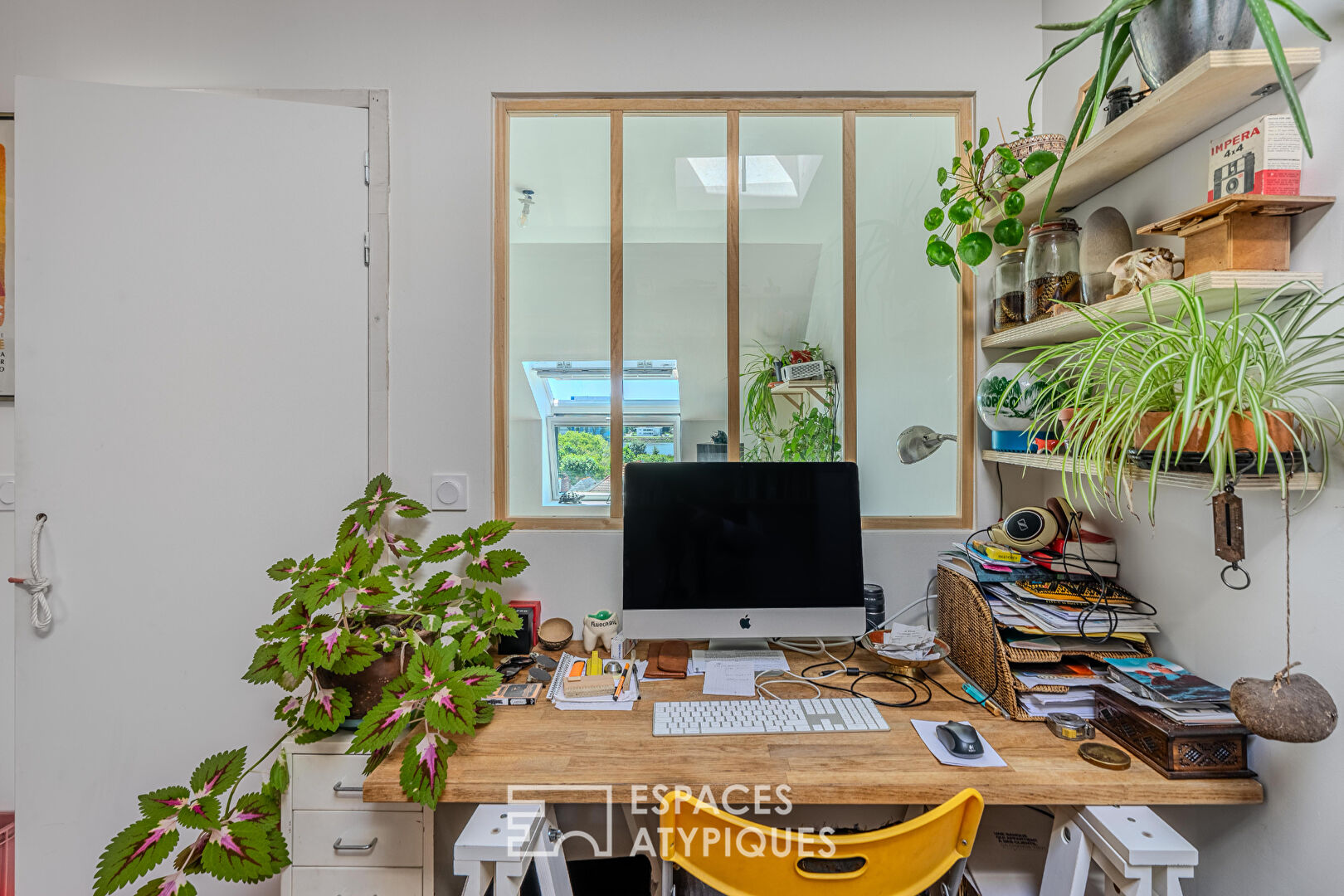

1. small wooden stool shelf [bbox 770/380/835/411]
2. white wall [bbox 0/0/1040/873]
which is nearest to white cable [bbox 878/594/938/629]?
small wooden stool shelf [bbox 770/380/835/411]

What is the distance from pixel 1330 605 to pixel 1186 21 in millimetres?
1002

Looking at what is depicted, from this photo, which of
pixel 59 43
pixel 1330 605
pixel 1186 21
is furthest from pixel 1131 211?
pixel 59 43

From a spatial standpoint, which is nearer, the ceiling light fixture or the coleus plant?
the coleus plant

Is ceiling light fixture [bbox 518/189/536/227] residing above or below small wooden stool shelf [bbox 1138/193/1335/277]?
above

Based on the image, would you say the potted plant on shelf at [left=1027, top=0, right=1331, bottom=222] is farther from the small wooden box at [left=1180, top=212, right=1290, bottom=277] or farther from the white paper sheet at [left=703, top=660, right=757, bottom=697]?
the white paper sheet at [left=703, top=660, right=757, bottom=697]

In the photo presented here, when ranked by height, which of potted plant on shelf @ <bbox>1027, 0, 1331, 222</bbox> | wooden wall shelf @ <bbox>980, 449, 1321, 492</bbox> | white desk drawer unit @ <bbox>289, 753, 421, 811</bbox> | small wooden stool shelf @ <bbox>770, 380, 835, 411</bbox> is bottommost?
white desk drawer unit @ <bbox>289, 753, 421, 811</bbox>

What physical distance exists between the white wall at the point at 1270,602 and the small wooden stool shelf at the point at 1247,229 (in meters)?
0.05

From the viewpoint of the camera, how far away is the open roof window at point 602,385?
5.69ft

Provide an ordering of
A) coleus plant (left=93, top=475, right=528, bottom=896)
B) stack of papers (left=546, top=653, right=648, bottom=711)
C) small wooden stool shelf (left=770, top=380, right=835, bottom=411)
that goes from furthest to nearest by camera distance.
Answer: small wooden stool shelf (left=770, top=380, right=835, bottom=411), stack of papers (left=546, top=653, right=648, bottom=711), coleus plant (left=93, top=475, right=528, bottom=896)

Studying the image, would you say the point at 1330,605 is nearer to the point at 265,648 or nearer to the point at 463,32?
the point at 265,648

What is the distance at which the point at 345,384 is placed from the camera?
5.36 ft

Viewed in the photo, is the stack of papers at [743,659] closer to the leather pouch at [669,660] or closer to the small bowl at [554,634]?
the leather pouch at [669,660]

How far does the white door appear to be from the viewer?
4.94 ft

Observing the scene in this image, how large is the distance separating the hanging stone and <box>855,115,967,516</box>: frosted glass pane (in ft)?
2.89
